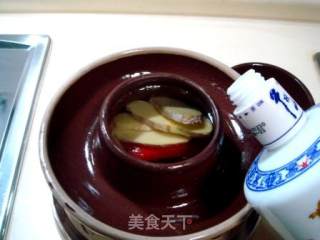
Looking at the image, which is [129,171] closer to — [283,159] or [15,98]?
[283,159]

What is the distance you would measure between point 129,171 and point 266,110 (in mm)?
132

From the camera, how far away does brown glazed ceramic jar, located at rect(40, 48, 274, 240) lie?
33 centimetres

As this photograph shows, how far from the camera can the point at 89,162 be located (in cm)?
38

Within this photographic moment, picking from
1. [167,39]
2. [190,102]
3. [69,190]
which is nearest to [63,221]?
[69,190]

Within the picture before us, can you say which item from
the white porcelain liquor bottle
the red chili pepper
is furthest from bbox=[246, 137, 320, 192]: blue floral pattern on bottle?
the red chili pepper

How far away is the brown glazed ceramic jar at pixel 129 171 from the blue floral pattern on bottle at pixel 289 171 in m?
0.04

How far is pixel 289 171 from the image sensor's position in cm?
27

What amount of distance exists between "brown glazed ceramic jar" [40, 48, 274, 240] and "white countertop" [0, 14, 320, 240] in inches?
5.9

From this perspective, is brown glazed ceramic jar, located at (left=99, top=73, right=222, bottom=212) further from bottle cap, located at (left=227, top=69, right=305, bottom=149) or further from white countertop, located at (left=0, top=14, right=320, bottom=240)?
white countertop, located at (left=0, top=14, right=320, bottom=240)

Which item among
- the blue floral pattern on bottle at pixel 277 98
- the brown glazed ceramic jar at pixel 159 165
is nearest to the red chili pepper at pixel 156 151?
the brown glazed ceramic jar at pixel 159 165

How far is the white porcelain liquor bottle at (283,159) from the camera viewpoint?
0.86ft

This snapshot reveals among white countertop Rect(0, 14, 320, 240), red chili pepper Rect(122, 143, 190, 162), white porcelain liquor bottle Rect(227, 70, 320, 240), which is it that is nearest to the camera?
white porcelain liquor bottle Rect(227, 70, 320, 240)

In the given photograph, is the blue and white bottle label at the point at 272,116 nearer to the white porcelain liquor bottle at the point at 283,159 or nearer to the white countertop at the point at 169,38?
the white porcelain liquor bottle at the point at 283,159

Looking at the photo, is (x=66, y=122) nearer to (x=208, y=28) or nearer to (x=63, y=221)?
(x=63, y=221)
